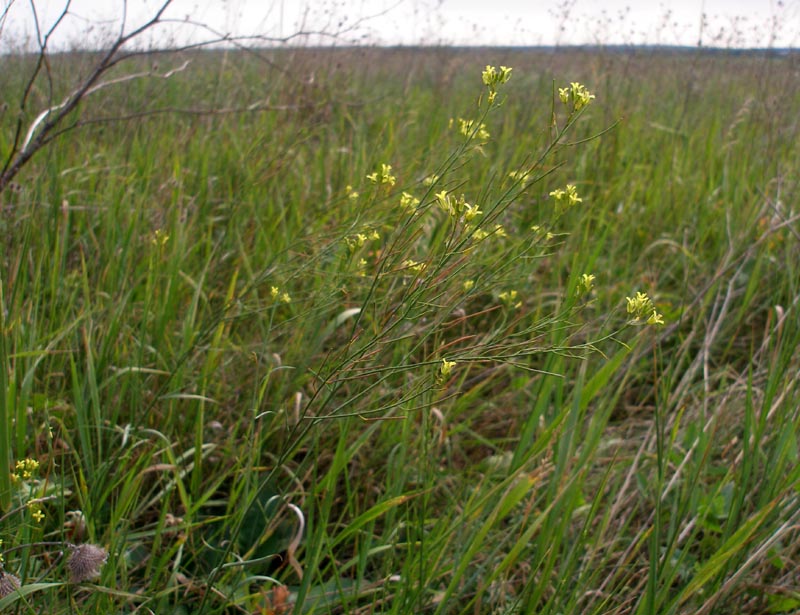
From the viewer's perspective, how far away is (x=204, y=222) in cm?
250

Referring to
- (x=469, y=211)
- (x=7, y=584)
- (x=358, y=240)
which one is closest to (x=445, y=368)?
(x=469, y=211)

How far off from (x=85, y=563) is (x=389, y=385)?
97 centimetres

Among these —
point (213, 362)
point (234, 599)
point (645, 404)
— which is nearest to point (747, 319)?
point (645, 404)

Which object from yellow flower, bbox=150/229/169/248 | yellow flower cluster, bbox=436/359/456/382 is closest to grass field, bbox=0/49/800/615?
yellow flower cluster, bbox=436/359/456/382

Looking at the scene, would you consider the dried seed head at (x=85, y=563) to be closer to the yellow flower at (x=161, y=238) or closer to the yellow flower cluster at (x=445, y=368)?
the yellow flower cluster at (x=445, y=368)

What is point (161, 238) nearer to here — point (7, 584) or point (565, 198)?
point (7, 584)

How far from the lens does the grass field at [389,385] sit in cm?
115

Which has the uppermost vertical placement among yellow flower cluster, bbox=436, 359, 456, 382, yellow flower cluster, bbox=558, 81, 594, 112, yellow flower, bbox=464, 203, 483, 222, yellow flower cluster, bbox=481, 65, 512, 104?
yellow flower cluster, bbox=481, 65, 512, 104

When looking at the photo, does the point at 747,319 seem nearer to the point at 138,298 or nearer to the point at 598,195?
the point at 598,195

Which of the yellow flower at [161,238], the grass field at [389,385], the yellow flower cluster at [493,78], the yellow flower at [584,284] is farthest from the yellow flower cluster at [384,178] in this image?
the yellow flower at [161,238]

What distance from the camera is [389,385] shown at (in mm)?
1892

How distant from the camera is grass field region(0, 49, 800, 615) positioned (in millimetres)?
1149

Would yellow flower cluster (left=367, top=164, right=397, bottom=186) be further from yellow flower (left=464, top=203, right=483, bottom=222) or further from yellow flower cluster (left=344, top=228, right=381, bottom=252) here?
yellow flower (left=464, top=203, right=483, bottom=222)

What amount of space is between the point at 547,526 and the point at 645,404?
3.36 feet
